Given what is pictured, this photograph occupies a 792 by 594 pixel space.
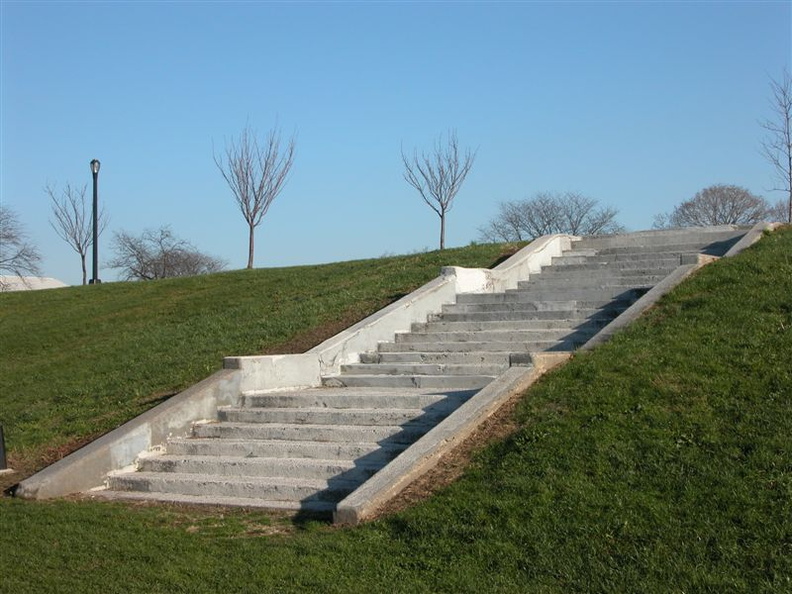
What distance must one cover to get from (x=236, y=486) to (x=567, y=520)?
141 inches

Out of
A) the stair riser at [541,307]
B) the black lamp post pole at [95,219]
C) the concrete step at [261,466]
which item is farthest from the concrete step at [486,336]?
the black lamp post pole at [95,219]

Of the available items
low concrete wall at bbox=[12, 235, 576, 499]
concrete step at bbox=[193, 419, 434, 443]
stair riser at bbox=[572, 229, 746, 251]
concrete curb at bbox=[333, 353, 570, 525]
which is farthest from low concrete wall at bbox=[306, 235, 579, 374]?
concrete curb at bbox=[333, 353, 570, 525]

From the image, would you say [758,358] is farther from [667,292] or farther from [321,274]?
[321,274]

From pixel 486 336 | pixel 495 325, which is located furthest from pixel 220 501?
pixel 495 325

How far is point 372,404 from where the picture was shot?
988 cm

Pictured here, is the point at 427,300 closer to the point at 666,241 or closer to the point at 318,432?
the point at 318,432

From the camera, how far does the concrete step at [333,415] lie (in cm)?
924

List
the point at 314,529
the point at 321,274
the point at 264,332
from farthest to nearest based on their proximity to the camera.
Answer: the point at 321,274 < the point at 264,332 < the point at 314,529

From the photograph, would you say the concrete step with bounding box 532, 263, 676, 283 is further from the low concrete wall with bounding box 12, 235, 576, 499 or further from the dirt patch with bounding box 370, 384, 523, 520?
the dirt patch with bounding box 370, 384, 523, 520

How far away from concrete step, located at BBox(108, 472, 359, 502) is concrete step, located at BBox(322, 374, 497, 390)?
2338 mm

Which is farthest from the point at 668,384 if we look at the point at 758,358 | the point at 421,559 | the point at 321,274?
the point at 321,274

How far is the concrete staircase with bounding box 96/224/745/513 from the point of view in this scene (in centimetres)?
842

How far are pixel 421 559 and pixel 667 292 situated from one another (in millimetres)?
5758

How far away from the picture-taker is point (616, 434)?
6.96m
